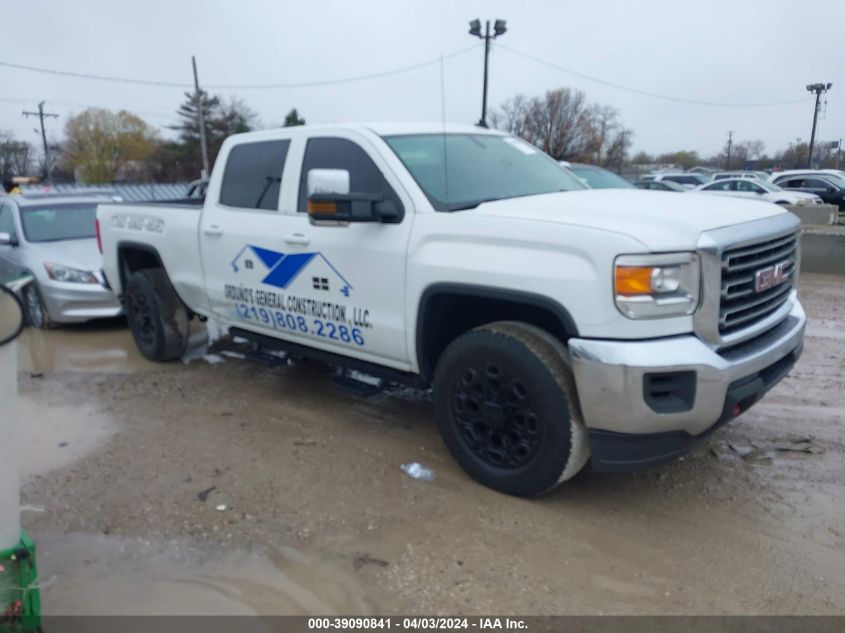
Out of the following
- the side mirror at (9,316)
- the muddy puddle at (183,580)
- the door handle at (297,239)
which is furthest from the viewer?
the door handle at (297,239)

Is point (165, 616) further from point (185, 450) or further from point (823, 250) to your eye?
point (823, 250)

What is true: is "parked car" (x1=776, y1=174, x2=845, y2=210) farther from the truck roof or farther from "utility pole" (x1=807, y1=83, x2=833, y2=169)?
"utility pole" (x1=807, y1=83, x2=833, y2=169)

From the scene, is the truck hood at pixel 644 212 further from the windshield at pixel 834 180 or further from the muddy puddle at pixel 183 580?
the windshield at pixel 834 180

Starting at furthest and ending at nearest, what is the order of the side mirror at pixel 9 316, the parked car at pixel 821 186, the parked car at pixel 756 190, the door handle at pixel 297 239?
1. the parked car at pixel 821 186
2. the parked car at pixel 756 190
3. the door handle at pixel 297 239
4. the side mirror at pixel 9 316

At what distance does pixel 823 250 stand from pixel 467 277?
369 inches

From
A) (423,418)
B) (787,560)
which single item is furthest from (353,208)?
(787,560)

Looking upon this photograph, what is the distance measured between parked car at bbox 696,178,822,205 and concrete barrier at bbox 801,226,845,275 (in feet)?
33.6

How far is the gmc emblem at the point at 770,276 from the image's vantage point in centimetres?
347

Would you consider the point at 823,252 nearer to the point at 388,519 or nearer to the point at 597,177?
the point at 597,177

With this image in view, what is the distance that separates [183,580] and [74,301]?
5.50 meters

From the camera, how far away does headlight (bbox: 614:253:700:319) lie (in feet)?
10.0

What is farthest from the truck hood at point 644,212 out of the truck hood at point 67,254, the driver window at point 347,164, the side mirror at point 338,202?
the truck hood at point 67,254

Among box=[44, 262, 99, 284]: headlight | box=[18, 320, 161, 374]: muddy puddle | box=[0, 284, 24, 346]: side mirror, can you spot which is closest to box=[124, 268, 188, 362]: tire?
box=[18, 320, 161, 374]: muddy puddle

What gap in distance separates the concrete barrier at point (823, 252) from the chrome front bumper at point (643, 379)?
8.85m
